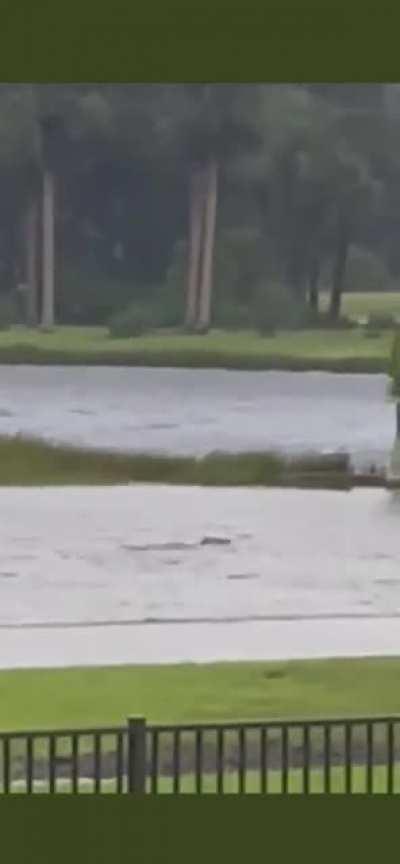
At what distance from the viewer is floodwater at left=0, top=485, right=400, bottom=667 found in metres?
3.89

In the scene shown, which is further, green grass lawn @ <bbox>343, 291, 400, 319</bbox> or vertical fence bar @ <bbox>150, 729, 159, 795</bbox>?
green grass lawn @ <bbox>343, 291, 400, 319</bbox>

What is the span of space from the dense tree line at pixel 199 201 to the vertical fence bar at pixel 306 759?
2.48 feet

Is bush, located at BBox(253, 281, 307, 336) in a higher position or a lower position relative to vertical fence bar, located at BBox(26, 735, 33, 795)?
higher

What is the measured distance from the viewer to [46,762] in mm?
3875

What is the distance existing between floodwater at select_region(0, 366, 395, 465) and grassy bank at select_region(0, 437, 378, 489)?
2cm

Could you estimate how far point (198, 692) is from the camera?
3.91 m

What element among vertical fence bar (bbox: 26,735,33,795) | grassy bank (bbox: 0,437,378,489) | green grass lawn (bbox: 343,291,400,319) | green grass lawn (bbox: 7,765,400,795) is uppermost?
green grass lawn (bbox: 343,291,400,319)

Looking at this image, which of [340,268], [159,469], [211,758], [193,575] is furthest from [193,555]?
[340,268]

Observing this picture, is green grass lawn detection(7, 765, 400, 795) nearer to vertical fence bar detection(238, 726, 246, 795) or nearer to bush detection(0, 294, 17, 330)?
vertical fence bar detection(238, 726, 246, 795)

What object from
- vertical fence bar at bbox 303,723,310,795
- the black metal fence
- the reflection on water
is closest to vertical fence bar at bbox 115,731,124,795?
the black metal fence

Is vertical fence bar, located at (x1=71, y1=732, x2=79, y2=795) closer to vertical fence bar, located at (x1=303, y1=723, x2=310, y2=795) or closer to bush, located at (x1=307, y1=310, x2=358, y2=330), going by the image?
vertical fence bar, located at (x1=303, y1=723, x2=310, y2=795)

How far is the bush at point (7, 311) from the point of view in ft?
12.8

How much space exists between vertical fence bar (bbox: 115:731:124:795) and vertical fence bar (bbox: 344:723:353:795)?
1.32 ft

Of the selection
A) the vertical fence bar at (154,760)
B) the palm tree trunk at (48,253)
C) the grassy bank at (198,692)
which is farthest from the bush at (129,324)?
the vertical fence bar at (154,760)
